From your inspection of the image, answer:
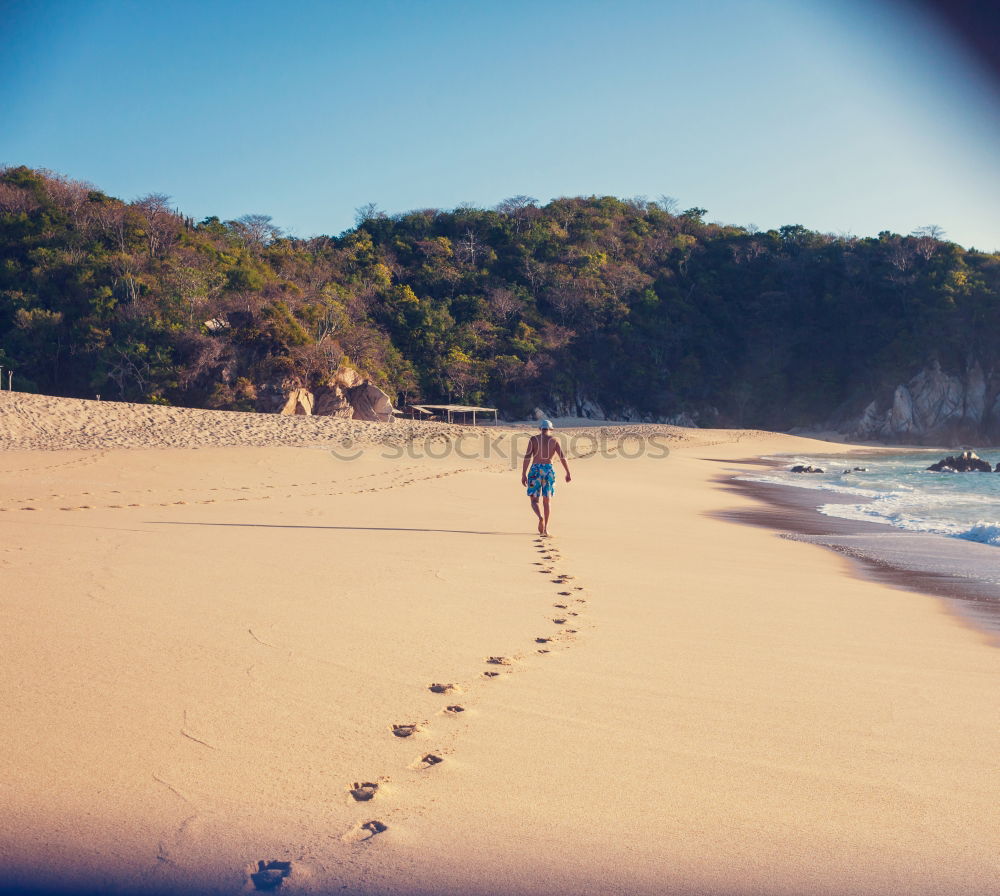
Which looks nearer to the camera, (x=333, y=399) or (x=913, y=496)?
(x=913, y=496)

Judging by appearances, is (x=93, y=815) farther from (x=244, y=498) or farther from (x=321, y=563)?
(x=244, y=498)

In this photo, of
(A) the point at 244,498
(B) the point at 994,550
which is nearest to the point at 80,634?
(A) the point at 244,498

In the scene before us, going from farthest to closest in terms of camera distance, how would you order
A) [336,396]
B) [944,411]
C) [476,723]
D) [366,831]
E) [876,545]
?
[944,411] → [336,396] → [876,545] → [476,723] → [366,831]

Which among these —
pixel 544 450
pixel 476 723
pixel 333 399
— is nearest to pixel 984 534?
pixel 544 450

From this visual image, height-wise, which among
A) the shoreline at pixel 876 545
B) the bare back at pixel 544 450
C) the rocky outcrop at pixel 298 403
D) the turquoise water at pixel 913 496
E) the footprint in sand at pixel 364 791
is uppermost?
the rocky outcrop at pixel 298 403

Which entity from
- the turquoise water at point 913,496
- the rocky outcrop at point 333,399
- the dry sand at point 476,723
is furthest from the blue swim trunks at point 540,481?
the rocky outcrop at point 333,399

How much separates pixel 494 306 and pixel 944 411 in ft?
85.0

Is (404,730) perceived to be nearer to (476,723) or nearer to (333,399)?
(476,723)

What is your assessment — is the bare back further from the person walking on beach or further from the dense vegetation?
the dense vegetation

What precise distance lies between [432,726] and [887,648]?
2799mm

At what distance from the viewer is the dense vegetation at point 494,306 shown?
31469 millimetres

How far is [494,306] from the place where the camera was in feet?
155

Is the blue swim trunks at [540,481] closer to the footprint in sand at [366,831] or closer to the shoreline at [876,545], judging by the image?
the shoreline at [876,545]

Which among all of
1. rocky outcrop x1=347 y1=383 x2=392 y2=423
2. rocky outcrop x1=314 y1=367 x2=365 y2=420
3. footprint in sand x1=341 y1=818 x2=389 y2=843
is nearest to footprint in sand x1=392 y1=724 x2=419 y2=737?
footprint in sand x1=341 y1=818 x2=389 y2=843
